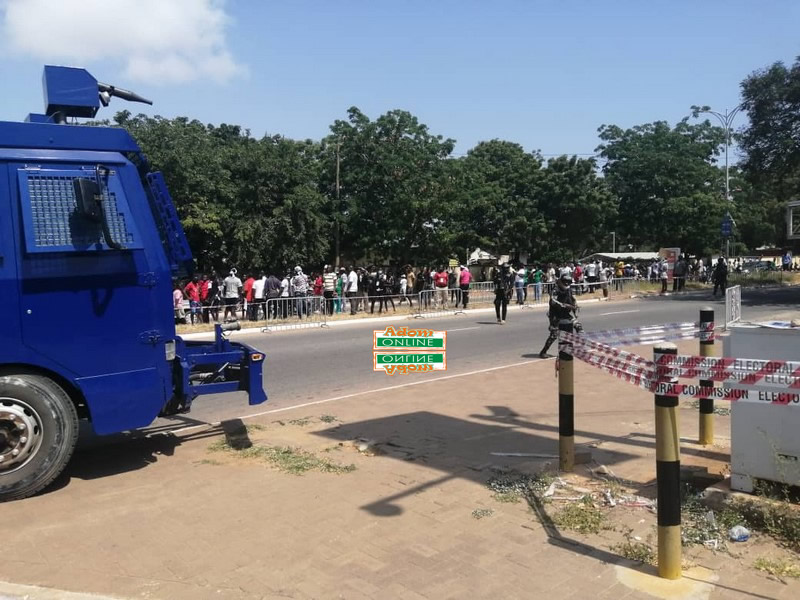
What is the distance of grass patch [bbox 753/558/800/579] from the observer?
3.65 metres

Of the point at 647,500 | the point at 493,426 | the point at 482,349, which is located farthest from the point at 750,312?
the point at 647,500

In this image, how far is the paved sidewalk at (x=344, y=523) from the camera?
367cm

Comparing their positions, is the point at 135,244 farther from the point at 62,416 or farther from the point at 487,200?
the point at 487,200

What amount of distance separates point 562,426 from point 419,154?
28.0 meters

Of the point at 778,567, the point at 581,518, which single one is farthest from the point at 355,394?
the point at 778,567

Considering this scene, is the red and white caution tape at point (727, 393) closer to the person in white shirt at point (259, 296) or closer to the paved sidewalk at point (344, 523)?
the paved sidewalk at point (344, 523)

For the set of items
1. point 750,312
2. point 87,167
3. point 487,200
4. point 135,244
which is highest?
point 487,200

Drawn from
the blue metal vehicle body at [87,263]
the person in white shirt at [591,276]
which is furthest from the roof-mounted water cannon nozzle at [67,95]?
the person in white shirt at [591,276]

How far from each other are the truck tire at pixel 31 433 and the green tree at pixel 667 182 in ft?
146

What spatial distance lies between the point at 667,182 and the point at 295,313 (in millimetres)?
33178

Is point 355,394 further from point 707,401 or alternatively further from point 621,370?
point 621,370

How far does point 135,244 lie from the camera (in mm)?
5328

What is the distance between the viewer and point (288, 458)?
19.9 ft

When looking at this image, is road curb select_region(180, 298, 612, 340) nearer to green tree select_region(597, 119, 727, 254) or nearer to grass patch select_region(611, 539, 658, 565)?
grass patch select_region(611, 539, 658, 565)
